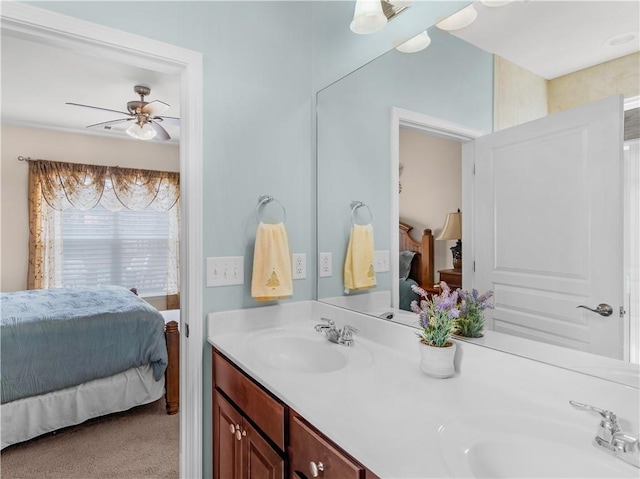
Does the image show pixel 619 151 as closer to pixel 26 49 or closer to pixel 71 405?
pixel 71 405

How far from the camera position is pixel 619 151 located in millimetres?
812

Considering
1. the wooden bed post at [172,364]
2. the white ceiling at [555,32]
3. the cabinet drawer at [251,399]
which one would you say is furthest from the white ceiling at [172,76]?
the wooden bed post at [172,364]

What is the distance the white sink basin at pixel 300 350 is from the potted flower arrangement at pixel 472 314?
0.34 m

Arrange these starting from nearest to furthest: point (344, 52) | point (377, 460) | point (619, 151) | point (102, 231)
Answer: point (377, 460) → point (619, 151) → point (344, 52) → point (102, 231)

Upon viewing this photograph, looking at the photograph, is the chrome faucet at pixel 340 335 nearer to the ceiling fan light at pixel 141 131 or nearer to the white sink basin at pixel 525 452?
the white sink basin at pixel 525 452

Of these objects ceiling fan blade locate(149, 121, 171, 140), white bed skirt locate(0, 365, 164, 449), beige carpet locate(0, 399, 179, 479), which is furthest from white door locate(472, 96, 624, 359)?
ceiling fan blade locate(149, 121, 171, 140)

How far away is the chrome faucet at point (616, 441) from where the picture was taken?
0.68m

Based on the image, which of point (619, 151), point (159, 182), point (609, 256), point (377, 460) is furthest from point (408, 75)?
point (159, 182)

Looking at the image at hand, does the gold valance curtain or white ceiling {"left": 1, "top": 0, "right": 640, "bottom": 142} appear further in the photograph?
the gold valance curtain

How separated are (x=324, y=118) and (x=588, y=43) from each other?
108 cm

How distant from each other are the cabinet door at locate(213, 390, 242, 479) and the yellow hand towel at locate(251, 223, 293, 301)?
44 cm

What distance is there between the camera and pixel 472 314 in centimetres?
112

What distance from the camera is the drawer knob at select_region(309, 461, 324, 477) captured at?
845 mm

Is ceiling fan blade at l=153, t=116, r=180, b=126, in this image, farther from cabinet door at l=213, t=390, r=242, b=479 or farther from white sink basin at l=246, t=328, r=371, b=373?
cabinet door at l=213, t=390, r=242, b=479
